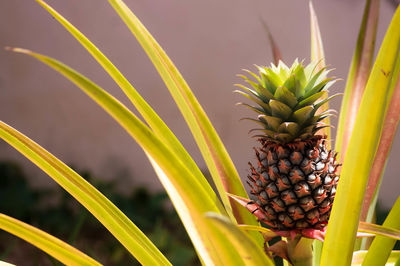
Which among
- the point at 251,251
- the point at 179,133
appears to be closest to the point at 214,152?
the point at 251,251

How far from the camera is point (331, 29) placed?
1549 mm

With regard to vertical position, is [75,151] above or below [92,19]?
below

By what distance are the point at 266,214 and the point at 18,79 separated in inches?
57.2

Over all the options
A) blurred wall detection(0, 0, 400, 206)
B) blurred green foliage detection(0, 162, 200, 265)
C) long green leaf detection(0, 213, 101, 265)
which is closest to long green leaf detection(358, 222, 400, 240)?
long green leaf detection(0, 213, 101, 265)

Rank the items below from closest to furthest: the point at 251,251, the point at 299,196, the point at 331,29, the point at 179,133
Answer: the point at 251,251, the point at 299,196, the point at 331,29, the point at 179,133

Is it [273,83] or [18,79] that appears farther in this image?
[18,79]

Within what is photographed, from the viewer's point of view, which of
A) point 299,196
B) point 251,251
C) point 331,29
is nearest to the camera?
point 251,251

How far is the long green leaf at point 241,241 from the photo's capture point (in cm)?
26

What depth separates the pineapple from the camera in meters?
0.49

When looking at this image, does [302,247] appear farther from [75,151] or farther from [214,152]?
[75,151]

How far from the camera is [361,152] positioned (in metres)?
0.34

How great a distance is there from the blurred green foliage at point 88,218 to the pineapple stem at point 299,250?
81cm

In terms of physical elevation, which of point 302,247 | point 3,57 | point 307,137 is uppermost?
point 3,57

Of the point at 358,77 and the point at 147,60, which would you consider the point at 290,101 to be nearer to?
the point at 358,77
